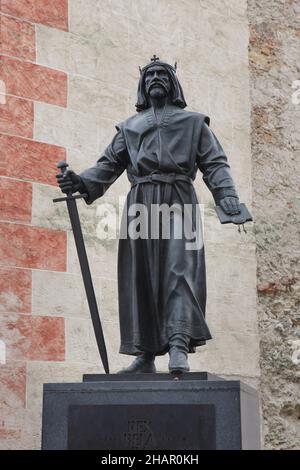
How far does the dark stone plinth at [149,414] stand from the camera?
4.57 meters

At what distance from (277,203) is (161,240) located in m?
3.04

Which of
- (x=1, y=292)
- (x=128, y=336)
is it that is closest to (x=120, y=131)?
(x=128, y=336)

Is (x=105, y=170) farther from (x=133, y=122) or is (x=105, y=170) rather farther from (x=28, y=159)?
(x=28, y=159)

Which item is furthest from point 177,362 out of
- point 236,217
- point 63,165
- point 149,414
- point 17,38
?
point 17,38

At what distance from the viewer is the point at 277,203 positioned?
7.99m

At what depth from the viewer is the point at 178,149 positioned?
5223mm

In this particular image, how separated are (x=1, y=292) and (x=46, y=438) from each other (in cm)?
191

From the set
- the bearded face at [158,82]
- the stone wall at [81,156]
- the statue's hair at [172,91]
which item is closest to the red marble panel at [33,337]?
the stone wall at [81,156]

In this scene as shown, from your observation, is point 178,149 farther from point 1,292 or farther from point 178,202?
point 1,292

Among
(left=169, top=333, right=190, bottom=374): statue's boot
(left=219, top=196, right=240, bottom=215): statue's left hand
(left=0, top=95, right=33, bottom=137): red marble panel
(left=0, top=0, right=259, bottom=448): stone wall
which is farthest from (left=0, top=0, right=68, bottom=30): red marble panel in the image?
(left=169, top=333, right=190, bottom=374): statue's boot

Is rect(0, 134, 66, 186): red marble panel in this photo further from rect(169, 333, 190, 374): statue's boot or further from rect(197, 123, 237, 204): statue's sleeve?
rect(169, 333, 190, 374): statue's boot
